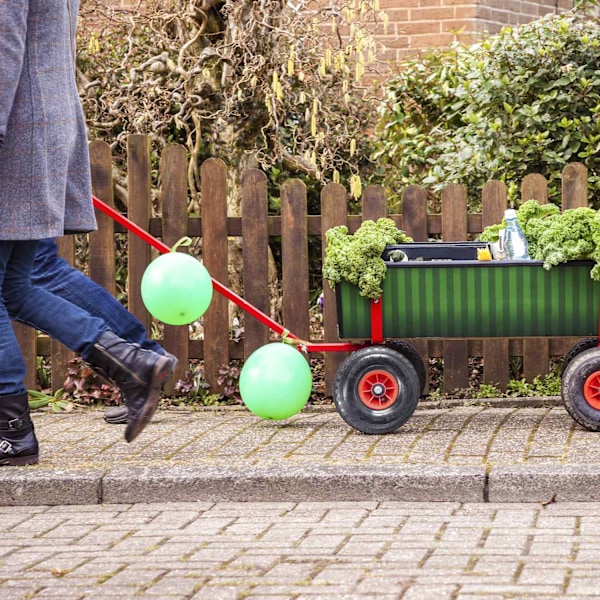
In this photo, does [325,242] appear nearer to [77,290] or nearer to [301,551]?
[77,290]

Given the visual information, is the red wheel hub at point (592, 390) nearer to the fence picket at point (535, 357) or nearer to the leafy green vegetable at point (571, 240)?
the leafy green vegetable at point (571, 240)

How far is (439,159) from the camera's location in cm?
778

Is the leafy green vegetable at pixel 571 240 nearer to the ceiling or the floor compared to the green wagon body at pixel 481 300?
nearer to the ceiling

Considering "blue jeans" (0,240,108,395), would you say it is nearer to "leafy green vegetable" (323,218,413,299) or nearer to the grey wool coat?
the grey wool coat

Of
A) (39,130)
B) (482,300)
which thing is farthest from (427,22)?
(39,130)

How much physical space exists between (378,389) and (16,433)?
1.55 metres

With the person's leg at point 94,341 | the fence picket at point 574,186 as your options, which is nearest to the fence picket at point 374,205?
the fence picket at point 574,186

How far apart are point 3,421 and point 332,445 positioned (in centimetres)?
133

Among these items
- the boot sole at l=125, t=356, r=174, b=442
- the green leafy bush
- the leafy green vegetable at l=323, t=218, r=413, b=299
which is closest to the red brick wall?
the green leafy bush

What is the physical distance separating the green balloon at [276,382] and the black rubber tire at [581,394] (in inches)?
44.6

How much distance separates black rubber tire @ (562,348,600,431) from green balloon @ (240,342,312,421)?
1133mm

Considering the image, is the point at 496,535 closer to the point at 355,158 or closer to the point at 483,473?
the point at 483,473

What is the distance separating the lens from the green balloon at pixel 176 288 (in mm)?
5152

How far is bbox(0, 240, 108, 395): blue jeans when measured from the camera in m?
4.83
